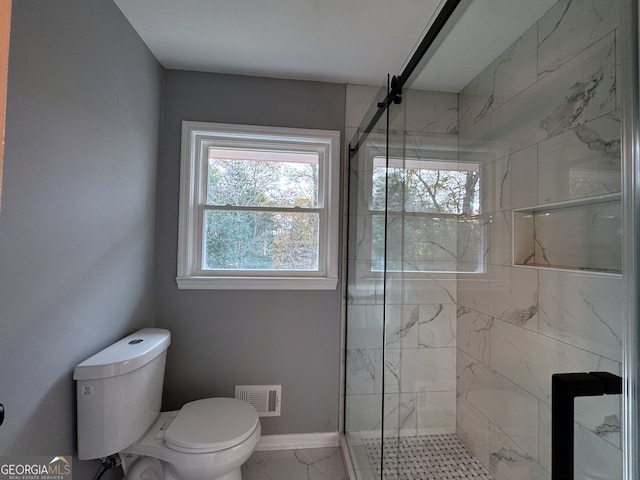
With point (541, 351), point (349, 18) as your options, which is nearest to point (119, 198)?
point (349, 18)

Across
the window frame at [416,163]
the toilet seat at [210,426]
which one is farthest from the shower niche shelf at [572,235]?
the toilet seat at [210,426]

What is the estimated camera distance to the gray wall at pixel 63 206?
0.86m

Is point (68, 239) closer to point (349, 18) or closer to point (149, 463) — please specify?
point (149, 463)

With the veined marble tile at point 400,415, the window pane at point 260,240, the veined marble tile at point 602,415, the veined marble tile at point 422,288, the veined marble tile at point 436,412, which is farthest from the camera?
the window pane at point 260,240

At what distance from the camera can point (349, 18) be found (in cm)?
138

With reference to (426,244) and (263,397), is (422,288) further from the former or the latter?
(263,397)

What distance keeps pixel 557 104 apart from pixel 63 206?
74.4 inches

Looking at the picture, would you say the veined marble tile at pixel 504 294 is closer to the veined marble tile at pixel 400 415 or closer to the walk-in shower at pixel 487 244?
the walk-in shower at pixel 487 244

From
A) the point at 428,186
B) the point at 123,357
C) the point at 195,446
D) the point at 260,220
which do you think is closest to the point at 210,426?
Answer: the point at 195,446

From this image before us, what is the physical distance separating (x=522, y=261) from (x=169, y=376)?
203 cm

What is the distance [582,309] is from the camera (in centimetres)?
102

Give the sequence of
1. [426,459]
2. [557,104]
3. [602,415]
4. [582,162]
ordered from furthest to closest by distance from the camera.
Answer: [426,459]
[557,104]
[582,162]
[602,415]

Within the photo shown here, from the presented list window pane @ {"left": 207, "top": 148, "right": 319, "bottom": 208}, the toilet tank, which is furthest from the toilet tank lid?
window pane @ {"left": 207, "top": 148, "right": 319, "bottom": 208}

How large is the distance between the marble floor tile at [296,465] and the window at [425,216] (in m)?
1.17
